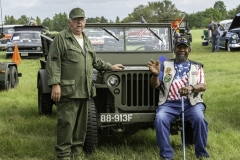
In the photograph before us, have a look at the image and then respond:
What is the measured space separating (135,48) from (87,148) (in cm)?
193

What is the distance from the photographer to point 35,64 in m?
19.7

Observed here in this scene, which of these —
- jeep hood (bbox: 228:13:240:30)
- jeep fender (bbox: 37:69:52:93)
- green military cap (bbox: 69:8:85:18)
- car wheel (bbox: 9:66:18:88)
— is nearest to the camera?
green military cap (bbox: 69:8:85:18)

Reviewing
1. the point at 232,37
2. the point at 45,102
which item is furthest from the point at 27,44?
the point at 45,102

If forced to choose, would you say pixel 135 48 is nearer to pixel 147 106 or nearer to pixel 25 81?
pixel 147 106

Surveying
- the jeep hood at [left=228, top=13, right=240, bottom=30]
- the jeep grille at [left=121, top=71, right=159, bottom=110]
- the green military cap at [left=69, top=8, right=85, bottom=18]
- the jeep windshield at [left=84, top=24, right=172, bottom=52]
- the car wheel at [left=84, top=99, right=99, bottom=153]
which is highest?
the jeep hood at [left=228, top=13, right=240, bottom=30]

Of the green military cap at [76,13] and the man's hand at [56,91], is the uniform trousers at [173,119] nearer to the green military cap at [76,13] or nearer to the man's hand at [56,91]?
the man's hand at [56,91]

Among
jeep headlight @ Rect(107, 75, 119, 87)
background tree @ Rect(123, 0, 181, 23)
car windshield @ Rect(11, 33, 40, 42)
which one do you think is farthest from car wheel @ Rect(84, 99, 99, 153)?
background tree @ Rect(123, 0, 181, 23)

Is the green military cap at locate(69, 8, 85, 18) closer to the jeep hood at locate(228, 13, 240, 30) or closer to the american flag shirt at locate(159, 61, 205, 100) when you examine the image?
the american flag shirt at locate(159, 61, 205, 100)

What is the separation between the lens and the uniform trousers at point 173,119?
555cm

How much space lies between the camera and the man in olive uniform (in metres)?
5.35

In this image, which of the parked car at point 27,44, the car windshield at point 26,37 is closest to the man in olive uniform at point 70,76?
the parked car at point 27,44

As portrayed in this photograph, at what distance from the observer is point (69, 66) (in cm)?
541

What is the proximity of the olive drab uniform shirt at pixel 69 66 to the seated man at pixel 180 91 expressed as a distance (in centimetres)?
78

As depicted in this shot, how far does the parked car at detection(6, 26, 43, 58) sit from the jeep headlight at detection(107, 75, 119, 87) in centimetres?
1659
